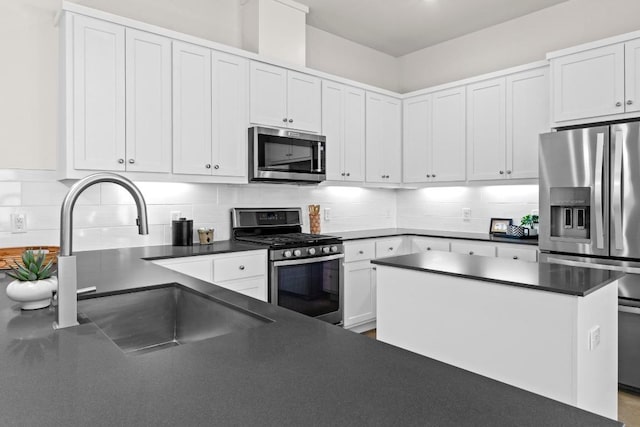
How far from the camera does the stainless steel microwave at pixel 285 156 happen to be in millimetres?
3299

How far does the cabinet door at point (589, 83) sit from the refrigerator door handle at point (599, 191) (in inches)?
14.1

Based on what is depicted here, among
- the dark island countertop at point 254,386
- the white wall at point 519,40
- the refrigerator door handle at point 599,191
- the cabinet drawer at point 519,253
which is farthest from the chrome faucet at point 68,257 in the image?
the white wall at point 519,40

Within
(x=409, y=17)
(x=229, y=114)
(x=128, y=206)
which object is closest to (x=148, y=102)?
(x=229, y=114)

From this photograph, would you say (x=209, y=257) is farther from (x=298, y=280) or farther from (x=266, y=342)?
(x=266, y=342)

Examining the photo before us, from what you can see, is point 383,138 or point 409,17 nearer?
point 409,17

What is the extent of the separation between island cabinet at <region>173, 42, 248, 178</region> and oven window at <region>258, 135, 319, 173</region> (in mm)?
162

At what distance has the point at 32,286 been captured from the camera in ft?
4.07

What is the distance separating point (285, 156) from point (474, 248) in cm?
195

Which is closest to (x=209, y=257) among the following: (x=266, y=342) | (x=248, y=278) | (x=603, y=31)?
(x=248, y=278)

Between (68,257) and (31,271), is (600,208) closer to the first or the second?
(68,257)

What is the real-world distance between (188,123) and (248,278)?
4.00ft

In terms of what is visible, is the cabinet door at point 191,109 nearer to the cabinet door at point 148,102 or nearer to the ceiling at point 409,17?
the cabinet door at point 148,102

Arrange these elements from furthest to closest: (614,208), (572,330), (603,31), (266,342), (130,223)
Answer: (603,31) → (130,223) → (614,208) → (572,330) → (266,342)

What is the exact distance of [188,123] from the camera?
9.78ft
